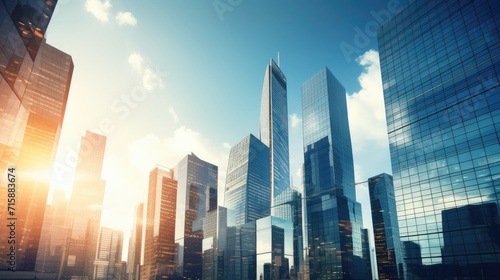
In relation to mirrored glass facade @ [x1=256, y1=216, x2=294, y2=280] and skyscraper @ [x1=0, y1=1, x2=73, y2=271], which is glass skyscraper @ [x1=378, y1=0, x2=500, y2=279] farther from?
mirrored glass facade @ [x1=256, y1=216, x2=294, y2=280]

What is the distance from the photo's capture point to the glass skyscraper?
59.0m

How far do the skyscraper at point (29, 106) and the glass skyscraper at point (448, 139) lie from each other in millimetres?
76727

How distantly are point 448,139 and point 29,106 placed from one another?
120 metres

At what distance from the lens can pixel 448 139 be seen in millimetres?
67312

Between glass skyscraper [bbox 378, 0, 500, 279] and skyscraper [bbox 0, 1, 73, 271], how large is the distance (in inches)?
3021

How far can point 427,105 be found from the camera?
243 ft

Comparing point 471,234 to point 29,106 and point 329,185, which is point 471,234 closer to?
point 329,185

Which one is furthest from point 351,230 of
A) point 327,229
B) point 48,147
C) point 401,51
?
point 48,147

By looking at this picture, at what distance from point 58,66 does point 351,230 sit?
154m

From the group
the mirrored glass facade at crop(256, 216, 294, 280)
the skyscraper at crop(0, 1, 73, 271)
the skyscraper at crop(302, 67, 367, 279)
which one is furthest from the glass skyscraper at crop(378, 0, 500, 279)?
the mirrored glass facade at crop(256, 216, 294, 280)

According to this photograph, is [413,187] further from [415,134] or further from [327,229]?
[327,229]

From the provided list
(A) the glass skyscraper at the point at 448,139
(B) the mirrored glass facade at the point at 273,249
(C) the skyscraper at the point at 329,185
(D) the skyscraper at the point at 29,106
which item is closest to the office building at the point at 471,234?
(A) the glass skyscraper at the point at 448,139

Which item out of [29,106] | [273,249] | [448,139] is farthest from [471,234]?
[29,106]

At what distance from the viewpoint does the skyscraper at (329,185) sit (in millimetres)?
138750
